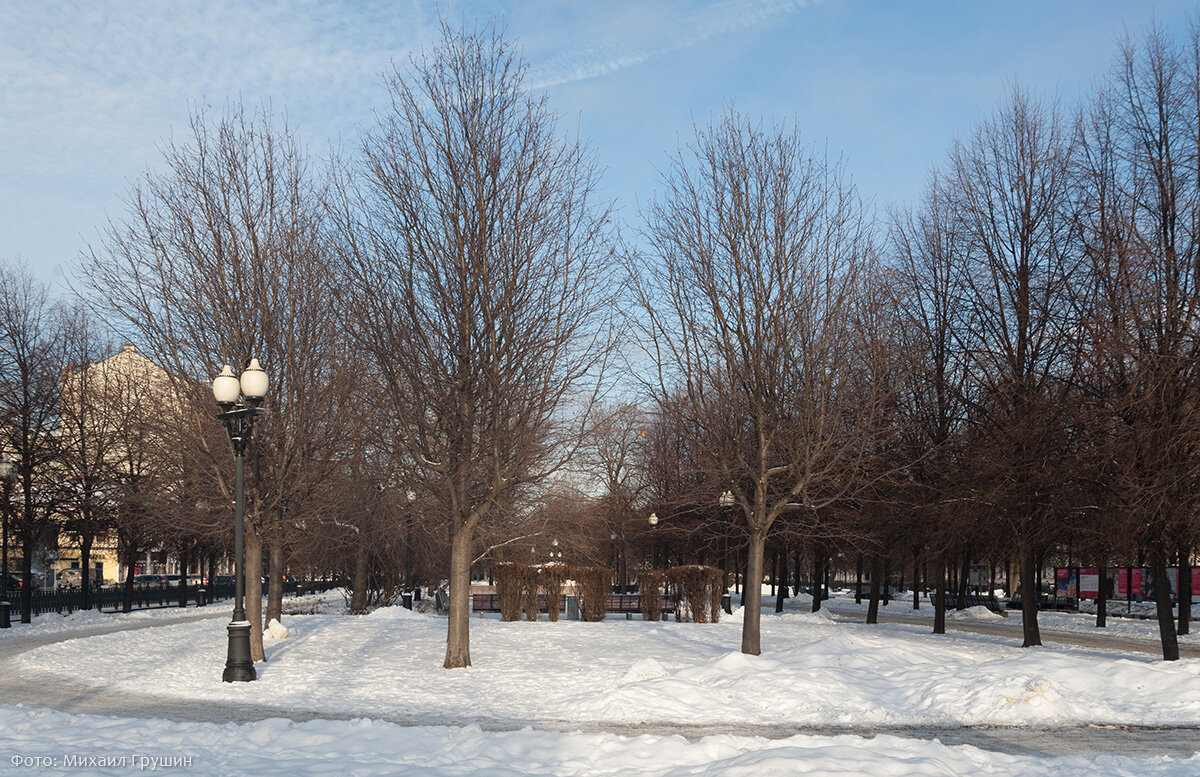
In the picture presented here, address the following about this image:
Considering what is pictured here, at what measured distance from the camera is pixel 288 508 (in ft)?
62.6

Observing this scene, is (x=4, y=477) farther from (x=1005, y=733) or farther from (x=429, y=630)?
(x=1005, y=733)

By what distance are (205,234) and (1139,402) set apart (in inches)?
713

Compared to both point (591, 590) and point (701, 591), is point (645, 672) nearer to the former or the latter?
point (591, 590)

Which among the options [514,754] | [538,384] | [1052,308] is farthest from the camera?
[1052,308]

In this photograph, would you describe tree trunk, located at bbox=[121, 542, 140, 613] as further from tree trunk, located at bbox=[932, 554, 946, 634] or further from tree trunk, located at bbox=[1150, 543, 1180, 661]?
tree trunk, located at bbox=[1150, 543, 1180, 661]

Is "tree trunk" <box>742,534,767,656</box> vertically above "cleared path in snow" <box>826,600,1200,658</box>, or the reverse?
"tree trunk" <box>742,534,767,656</box>

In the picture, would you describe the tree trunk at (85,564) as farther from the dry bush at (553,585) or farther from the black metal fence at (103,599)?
the dry bush at (553,585)

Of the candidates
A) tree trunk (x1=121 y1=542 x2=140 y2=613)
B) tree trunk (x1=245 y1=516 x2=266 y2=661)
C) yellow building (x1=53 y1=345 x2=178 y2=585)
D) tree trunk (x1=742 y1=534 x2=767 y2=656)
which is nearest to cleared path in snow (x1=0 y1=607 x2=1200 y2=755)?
→ tree trunk (x1=245 y1=516 x2=266 y2=661)

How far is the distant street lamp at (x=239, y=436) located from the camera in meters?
14.0

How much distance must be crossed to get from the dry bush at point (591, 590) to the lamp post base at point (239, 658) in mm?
14176

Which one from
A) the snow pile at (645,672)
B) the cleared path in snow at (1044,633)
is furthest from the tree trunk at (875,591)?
the snow pile at (645,672)

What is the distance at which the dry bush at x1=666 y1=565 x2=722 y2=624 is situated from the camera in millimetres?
28406

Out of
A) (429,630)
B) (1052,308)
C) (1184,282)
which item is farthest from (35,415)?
(1184,282)

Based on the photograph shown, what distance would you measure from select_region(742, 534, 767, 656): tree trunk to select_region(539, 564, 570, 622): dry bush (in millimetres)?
11144
